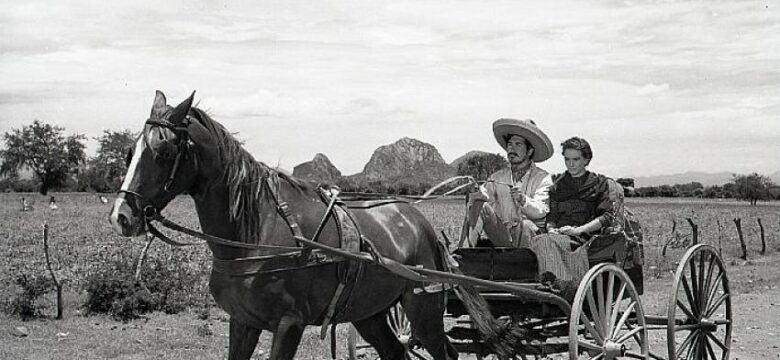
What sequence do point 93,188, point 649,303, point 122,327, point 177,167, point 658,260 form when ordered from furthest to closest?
point 93,188
point 658,260
point 649,303
point 122,327
point 177,167

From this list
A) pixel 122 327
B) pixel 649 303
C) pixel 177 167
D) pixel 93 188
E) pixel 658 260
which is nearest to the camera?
pixel 177 167

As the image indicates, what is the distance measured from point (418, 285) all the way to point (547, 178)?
5.75ft

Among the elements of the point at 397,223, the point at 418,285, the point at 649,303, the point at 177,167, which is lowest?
the point at 649,303

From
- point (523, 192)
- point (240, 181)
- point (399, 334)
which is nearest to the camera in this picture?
point (240, 181)

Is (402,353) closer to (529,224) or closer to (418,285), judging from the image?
(418,285)

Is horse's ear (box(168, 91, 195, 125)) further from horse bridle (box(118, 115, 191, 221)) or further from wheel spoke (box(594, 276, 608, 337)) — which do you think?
wheel spoke (box(594, 276, 608, 337))

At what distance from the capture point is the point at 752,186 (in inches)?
3371

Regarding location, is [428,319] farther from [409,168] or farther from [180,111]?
[409,168]

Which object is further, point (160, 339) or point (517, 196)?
point (160, 339)

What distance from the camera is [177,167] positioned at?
5109mm

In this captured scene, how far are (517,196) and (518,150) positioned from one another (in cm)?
57

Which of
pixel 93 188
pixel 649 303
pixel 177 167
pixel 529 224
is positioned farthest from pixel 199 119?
pixel 93 188

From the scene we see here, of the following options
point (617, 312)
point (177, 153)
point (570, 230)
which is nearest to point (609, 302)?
point (617, 312)

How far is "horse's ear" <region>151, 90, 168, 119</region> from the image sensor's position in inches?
203
